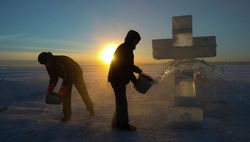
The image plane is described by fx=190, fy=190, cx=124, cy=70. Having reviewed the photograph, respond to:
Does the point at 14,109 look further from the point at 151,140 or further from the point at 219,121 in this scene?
the point at 219,121

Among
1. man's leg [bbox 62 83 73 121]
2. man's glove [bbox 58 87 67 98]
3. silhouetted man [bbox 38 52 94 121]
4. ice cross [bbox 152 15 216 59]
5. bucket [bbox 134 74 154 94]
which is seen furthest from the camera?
ice cross [bbox 152 15 216 59]

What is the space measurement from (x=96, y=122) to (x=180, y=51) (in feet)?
9.23

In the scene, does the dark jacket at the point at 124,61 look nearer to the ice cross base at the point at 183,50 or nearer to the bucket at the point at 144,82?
the bucket at the point at 144,82

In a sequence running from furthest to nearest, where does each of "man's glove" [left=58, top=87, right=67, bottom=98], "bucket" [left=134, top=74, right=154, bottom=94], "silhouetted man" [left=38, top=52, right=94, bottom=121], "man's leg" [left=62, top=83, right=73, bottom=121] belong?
"man's leg" [left=62, top=83, right=73, bottom=121], "silhouetted man" [left=38, top=52, right=94, bottom=121], "man's glove" [left=58, top=87, right=67, bottom=98], "bucket" [left=134, top=74, right=154, bottom=94]

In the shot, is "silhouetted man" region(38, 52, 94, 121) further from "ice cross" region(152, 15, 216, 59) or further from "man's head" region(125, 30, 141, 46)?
"ice cross" region(152, 15, 216, 59)

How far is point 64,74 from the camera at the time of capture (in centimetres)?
404

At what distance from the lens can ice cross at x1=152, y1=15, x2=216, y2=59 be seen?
15.9ft

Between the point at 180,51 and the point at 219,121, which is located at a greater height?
the point at 180,51

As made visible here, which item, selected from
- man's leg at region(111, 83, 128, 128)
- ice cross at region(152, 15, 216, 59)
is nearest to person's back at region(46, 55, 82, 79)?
man's leg at region(111, 83, 128, 128)

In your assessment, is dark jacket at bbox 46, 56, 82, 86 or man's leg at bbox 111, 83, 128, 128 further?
dark jacket at bbox 46, 56, 82, 86

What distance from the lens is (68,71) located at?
419 cm

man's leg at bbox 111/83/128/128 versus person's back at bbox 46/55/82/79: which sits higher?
person's back at bbox 46/55/82/79

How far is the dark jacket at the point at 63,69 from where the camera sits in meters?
3.97

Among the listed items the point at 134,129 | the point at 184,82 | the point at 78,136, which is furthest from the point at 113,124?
the point at 184,82
